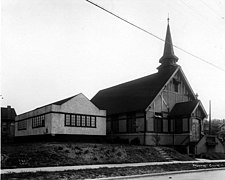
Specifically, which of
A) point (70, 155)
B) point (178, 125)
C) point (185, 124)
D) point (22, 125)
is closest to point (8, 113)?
Result: point (22, 125)

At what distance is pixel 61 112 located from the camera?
1182 inches

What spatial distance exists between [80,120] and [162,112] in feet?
35.0

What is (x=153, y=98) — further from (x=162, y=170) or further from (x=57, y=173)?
(x=57, y=173)

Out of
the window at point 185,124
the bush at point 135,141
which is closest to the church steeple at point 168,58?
the window at point 185,124

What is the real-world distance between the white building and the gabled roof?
9.10m

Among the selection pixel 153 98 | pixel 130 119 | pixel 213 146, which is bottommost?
pixel 213 146

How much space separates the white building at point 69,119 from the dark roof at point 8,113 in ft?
103

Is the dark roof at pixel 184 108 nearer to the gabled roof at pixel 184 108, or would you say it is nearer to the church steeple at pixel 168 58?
the gabled roof at pixel 184 108

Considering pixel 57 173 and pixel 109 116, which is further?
pixel 109 116

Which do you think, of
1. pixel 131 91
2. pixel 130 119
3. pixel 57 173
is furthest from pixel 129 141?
pixel 57 173

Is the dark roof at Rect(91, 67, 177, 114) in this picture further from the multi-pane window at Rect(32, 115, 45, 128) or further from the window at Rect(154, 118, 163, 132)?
the multi-pane window at Rect(32, 115, 45, 128)

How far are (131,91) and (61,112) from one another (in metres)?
14.5

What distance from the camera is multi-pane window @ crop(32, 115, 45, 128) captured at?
31.3 metres

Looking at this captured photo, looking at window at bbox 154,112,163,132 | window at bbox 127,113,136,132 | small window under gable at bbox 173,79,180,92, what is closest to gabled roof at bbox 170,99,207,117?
window at bbox 154,112,163,132
